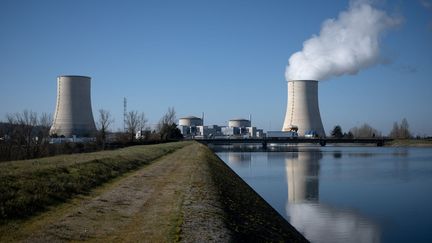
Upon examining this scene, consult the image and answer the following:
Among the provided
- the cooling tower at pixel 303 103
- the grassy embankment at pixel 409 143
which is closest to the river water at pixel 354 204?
the cooling tower at pixel 303 103

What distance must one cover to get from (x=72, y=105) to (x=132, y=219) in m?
32.3

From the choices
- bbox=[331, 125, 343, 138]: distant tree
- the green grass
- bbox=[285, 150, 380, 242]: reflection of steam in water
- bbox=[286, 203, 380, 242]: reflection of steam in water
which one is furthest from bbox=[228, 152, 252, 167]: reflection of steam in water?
bbox=[331, 125, 343, 138]: distant tree

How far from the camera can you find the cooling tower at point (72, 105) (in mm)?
36969

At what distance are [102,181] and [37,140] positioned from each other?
18.9 meters

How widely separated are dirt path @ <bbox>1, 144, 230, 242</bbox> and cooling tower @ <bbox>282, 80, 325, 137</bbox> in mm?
39712

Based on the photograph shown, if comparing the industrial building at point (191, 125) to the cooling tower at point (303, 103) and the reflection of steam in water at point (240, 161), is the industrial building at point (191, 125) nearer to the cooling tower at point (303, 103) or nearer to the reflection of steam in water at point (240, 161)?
the cooling tower at point (303, 103)

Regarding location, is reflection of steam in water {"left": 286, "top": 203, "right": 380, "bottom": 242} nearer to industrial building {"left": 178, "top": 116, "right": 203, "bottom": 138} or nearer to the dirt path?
the dirt path

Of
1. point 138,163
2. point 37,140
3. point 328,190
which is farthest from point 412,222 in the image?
point 37,140

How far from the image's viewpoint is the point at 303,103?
4916 cm

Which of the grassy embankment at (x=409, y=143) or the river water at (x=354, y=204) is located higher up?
the grassy embankment at (x=409, y=143)

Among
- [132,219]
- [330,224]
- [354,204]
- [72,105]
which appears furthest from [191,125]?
[132,219]

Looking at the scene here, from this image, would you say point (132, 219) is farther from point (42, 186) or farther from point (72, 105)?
point (72, 105)

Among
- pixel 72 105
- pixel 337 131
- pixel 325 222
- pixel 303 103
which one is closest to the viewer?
pixel 325 222

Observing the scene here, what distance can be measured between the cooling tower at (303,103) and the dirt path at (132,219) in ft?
130
